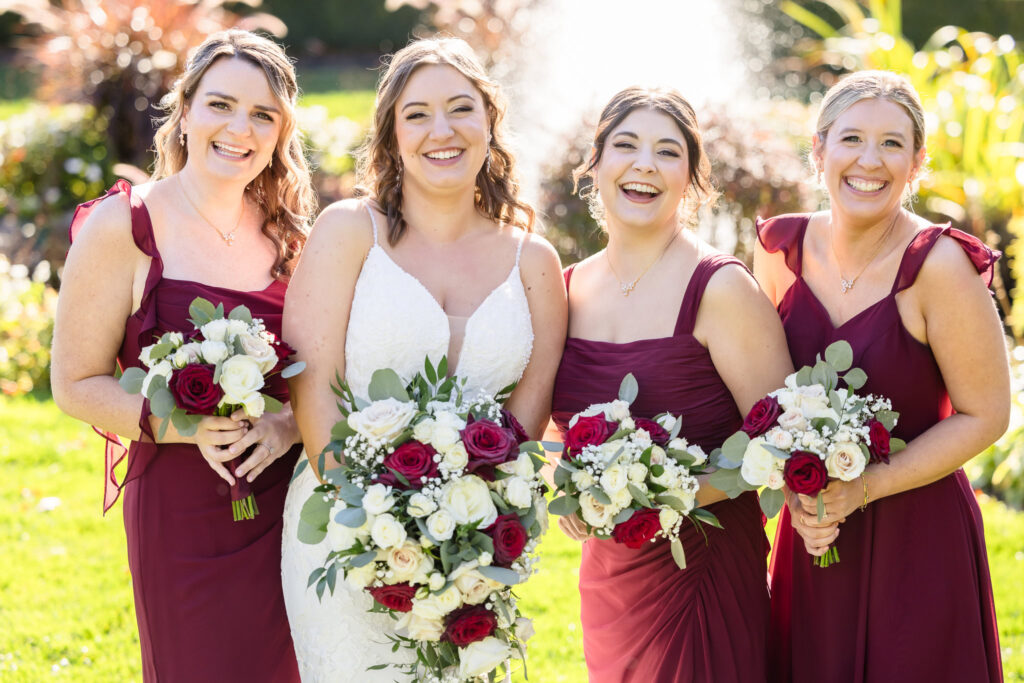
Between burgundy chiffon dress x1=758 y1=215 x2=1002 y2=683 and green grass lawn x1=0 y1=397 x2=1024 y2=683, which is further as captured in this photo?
green grass lawn x1=0 y1=397 x2=1024 y2=683

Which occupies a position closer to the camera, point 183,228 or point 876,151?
point 876,151

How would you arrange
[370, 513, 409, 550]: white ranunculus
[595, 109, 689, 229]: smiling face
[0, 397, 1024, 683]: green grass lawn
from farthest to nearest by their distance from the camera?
[0, 397, 1024, 683]: green grass lawn < [595, 109, 689, 229]: smiling face < [370, 513, 409, 550]: white ranunculus

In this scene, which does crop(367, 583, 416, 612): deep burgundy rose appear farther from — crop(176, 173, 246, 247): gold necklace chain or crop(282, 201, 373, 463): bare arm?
crop(176, 173, 246, 247): gold necklace chain

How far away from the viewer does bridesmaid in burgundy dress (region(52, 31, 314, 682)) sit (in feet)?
11.5

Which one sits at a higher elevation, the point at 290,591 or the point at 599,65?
the point at 599,65

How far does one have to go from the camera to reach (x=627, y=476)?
3094 mm

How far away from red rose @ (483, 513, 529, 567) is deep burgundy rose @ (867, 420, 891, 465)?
1070 millimetres

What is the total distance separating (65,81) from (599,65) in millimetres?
6551

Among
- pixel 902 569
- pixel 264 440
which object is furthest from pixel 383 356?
pixel 902 569

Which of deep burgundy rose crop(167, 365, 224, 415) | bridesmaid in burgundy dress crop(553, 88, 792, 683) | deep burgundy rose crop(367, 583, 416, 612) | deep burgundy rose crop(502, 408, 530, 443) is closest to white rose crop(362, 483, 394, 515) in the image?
deep burgundy rose crop(367, 583, 416, 612)

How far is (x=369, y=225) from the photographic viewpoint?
354cm

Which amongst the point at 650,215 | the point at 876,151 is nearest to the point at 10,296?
the point at 650,215

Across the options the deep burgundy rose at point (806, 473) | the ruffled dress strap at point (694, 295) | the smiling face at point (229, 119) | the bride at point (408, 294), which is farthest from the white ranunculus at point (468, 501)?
the smiling face at point (229, 119)

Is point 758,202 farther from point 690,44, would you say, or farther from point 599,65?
point 690,44
